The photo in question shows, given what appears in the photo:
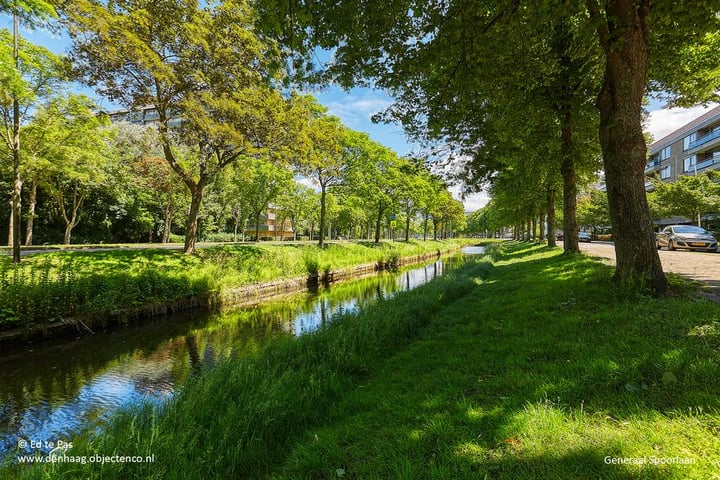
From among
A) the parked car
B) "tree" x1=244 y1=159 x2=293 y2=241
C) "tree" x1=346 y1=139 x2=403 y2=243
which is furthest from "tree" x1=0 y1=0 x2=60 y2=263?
the parked car

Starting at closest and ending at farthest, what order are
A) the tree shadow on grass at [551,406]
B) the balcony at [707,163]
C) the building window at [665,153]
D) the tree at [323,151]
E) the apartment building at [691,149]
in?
1. the tree shadow on grass at [551,406]
2. the tree at [323,151]
3. the balcony at [707,163]
4. the apartment building at [691,149]
5. the building window at [665,153]

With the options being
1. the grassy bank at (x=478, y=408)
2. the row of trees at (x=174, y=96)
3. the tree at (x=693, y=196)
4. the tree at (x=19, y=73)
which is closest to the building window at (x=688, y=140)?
the tree at (x=693, y=196)

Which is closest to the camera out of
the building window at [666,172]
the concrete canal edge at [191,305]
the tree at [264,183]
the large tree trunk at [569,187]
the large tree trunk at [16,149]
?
the concrete canal edge at [191,305]

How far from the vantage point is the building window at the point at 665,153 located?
4631 centimetres

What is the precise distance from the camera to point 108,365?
7426 millimetres

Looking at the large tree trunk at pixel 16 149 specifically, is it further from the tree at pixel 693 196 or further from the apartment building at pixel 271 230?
the apartment building at pixel 271 230

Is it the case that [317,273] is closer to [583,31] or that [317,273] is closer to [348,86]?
[348,86]

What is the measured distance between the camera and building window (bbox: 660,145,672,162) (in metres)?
46.3

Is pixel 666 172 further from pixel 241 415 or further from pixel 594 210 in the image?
pixel 241 415

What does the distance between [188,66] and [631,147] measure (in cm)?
1594

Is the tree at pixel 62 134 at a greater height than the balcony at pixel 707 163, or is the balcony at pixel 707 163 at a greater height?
the balcony at pixel 707 163

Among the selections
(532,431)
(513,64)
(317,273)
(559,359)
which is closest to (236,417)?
(532,431)

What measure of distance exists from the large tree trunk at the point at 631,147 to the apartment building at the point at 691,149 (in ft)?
131

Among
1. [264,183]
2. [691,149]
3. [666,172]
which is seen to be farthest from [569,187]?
[666,172]
